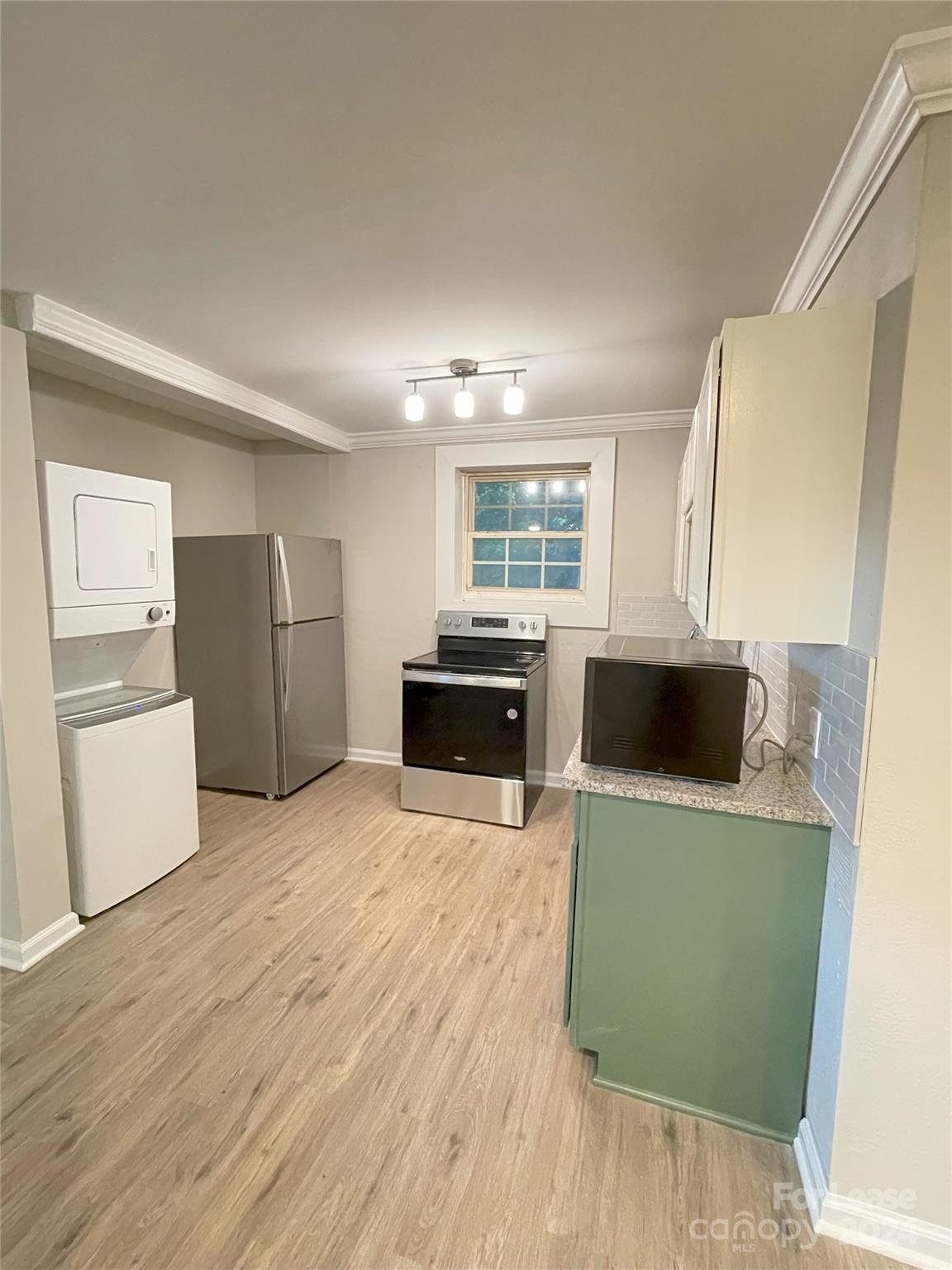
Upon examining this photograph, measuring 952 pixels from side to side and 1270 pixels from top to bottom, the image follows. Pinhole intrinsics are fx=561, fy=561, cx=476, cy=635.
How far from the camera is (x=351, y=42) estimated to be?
37.5 inches

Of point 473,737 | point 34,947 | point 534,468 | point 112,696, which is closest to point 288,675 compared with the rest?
point 112,696

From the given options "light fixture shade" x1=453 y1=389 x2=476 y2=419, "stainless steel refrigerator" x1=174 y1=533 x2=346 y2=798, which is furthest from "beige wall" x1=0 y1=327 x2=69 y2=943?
"light fixture shade" x1=453 y1=389 x2=476 y2=419

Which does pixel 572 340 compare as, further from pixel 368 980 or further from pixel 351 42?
pixel 368 980

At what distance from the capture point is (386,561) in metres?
3.92

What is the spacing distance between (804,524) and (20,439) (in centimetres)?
242

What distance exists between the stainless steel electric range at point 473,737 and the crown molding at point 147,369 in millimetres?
1594

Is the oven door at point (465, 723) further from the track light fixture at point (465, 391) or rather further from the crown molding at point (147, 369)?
the crown molding at point (147, 369)

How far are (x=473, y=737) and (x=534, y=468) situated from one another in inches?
68.7

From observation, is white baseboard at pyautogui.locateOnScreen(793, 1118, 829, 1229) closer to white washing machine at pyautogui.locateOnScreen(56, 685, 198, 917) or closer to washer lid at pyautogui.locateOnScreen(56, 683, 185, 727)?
white washing machine at pyautogui.locateOnScreen(56, 685, 198, 917)

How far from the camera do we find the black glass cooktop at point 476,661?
10.2 feet

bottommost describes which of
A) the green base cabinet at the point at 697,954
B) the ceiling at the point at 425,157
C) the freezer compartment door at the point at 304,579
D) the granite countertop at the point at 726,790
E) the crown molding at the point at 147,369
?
the green base cabinet at the point at 697,954

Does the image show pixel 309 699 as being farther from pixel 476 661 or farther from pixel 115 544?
pixel 115 544

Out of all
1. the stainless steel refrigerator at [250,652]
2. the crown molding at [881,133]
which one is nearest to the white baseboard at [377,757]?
the stainless steel refrigerator at [250,652]

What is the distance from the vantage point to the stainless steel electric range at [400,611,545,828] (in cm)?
309
